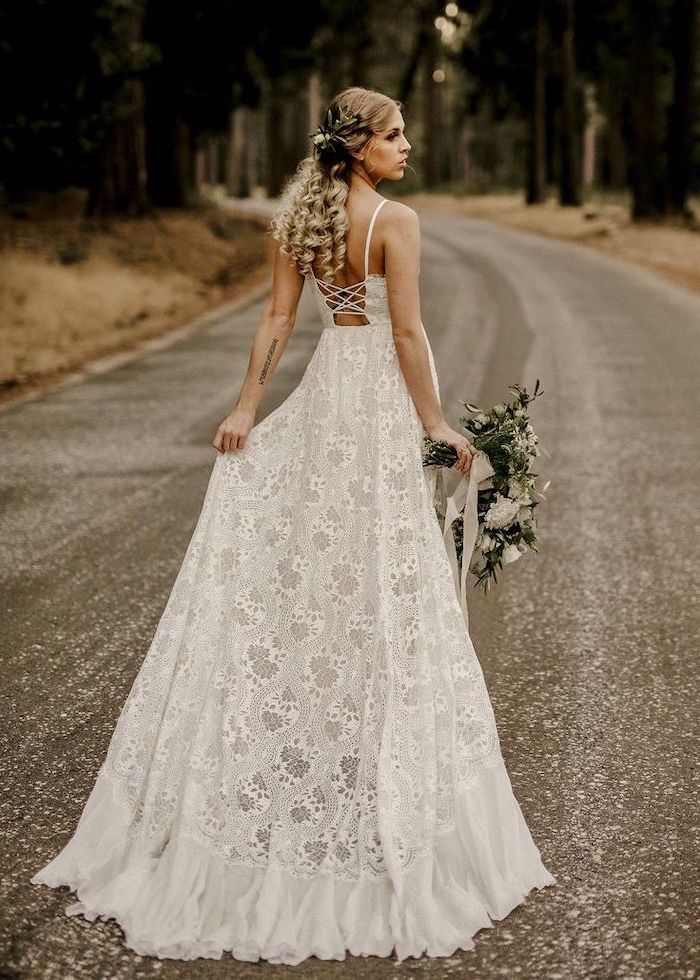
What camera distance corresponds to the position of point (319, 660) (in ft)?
11.1

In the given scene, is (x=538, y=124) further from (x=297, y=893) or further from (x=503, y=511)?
(x=297, y=893)

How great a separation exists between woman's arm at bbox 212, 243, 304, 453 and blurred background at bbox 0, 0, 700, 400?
97 cm

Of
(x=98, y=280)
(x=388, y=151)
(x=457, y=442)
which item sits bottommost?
(x=457, y=442)

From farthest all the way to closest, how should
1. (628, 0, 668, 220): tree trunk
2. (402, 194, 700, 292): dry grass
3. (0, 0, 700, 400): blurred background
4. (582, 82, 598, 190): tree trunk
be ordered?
(582, 82, 598, 190): tree trunk → (628, 0, 668, 220): tree trunk → (402, 194, 700, 292): dry grass → (0, 0, 700, 400): blurred background

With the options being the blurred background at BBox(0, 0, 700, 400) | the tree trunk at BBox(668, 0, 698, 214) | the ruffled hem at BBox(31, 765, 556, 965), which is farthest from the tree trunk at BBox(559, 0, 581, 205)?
the ruffled hem at BBox(31, 765, 556, 965)

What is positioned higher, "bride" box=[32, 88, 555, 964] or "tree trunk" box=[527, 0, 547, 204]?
"tree trunk" box=[527, 0, 547, 204]

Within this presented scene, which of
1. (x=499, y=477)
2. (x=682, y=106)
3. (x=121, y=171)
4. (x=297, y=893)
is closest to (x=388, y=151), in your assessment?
(x=499, y=477)

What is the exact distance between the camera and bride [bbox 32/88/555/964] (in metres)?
3.17

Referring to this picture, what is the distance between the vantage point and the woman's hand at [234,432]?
3.46m

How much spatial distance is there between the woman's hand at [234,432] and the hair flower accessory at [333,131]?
772 mm

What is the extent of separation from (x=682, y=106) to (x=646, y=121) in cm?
124

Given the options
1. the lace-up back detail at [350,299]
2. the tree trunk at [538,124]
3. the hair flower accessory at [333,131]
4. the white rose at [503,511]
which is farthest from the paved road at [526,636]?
the tree trunk at [538,124]

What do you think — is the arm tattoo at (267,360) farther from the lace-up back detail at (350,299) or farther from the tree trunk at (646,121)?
the tree trunk at (646,121)

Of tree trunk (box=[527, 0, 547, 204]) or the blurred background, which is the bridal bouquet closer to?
the blurred background
